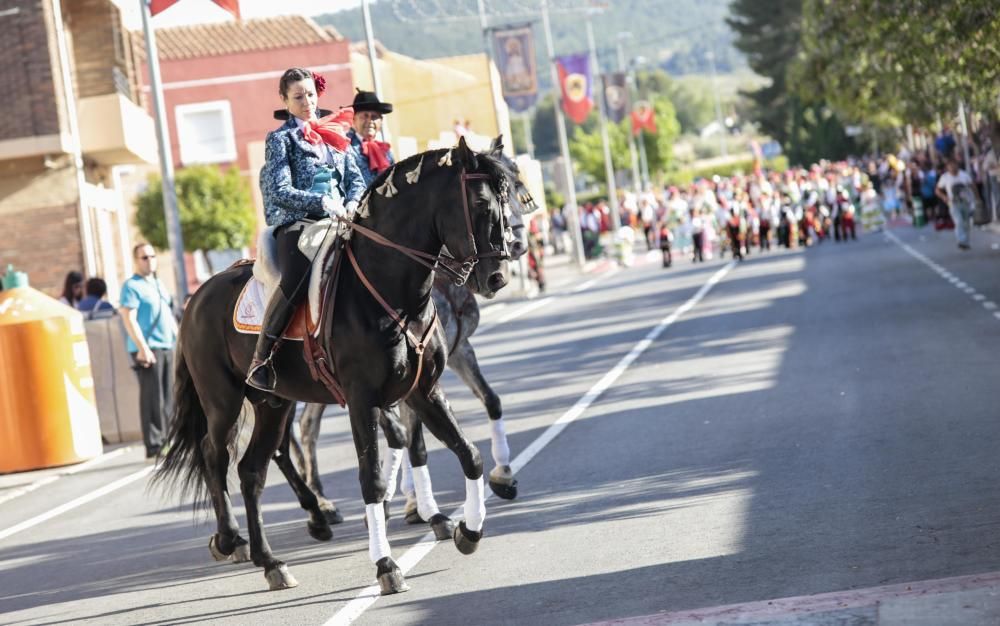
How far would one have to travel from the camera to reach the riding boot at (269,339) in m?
8.67

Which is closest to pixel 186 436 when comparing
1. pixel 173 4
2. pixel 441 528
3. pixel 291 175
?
pixel 441 528

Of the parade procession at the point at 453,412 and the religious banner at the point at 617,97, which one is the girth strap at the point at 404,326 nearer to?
the parade procession at the point at 453,412

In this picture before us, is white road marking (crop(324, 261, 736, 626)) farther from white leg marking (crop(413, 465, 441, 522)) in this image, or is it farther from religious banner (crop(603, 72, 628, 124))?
religious banner (crop(603, 72, 628, 124))

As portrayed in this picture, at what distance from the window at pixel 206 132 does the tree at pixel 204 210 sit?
10.7 ft

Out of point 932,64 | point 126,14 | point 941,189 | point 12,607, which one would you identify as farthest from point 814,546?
point 126,14

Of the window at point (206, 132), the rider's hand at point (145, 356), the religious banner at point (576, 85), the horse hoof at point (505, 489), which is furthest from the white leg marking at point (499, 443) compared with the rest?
the window at point (206, 132)

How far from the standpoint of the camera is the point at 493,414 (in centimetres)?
1056

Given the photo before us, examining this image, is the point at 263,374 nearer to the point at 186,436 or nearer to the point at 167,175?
the point at 186,436

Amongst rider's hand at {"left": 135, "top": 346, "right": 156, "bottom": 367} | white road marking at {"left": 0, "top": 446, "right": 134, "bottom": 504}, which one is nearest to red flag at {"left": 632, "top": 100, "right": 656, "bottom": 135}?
white road marking at {"left": 0, "top": 446, "right": 134, "bottom": 504}

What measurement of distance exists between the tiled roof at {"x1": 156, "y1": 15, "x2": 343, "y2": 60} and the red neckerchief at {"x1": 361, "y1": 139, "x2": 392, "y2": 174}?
58.1m

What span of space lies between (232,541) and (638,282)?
30.2m

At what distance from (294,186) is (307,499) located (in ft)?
6.70

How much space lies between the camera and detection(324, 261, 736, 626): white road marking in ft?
25.7

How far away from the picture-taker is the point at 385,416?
373 inches
